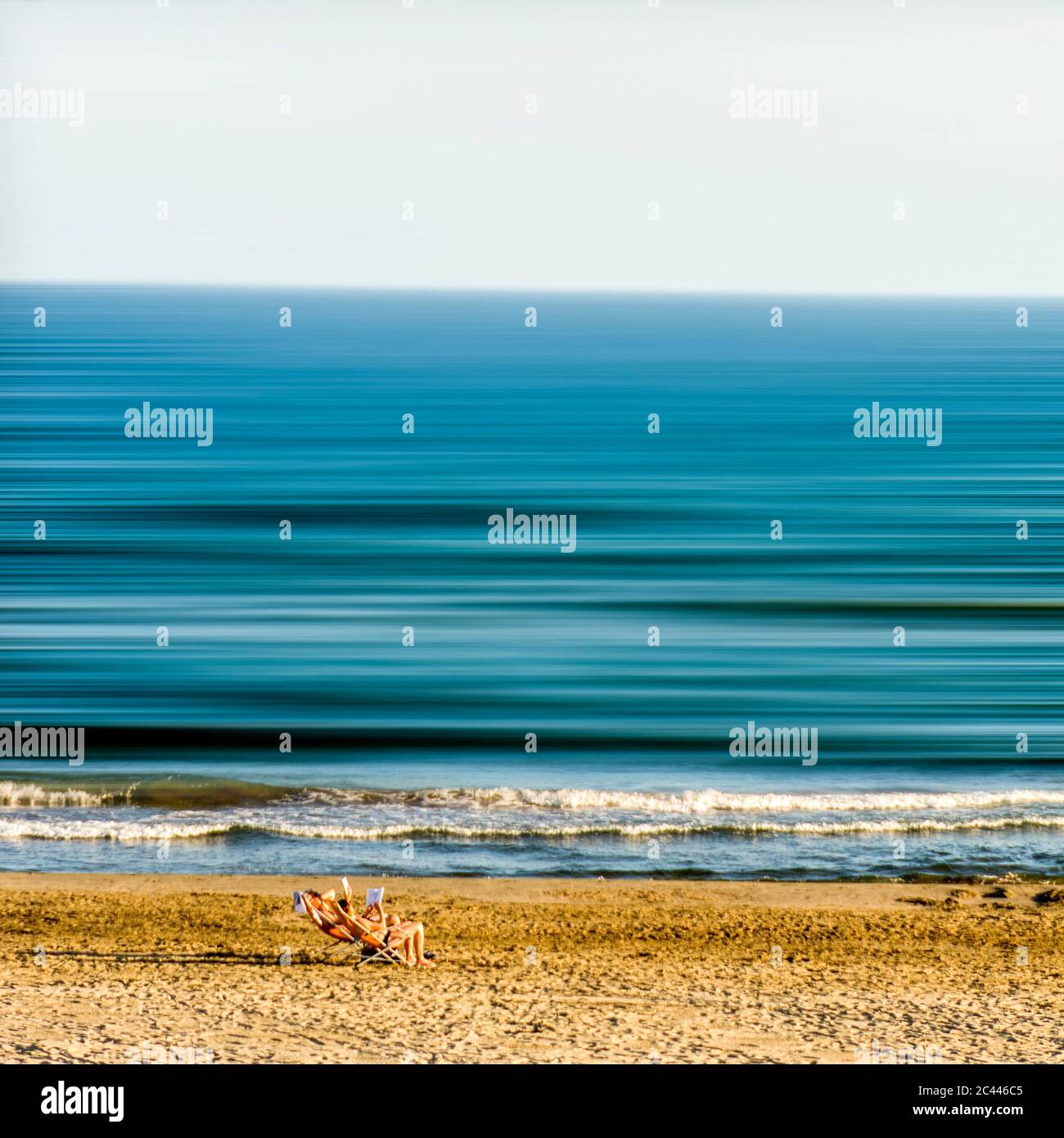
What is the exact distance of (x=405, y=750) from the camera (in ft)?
86.0

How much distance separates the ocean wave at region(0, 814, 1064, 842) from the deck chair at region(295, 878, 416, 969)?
5760 mm

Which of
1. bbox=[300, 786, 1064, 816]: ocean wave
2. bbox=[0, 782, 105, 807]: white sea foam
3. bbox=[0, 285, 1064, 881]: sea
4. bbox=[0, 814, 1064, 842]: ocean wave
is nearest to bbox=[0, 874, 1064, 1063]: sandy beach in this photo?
bbox=[0, 285, 1064, 881]: sea

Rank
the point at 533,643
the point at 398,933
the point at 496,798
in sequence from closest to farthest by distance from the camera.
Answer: the point at 398,933 < the point at 496,798 < the point at 533,643

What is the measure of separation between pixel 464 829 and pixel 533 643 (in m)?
13.4

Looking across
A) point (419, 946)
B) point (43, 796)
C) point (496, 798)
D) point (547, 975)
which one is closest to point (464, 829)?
point (496, 798)

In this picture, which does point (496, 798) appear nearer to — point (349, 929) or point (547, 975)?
point (349, 929)

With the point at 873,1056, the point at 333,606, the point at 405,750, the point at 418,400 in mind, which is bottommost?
the point at 873,1056

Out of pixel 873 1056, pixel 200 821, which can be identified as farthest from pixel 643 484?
pixel 873 1056

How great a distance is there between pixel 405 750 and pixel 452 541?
19.3 m

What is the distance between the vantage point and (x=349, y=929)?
14.9 meters

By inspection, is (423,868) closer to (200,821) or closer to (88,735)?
(200,821)

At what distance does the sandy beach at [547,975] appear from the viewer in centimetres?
1241

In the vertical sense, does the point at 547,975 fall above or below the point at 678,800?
below

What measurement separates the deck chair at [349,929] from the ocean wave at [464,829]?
5.76 m
